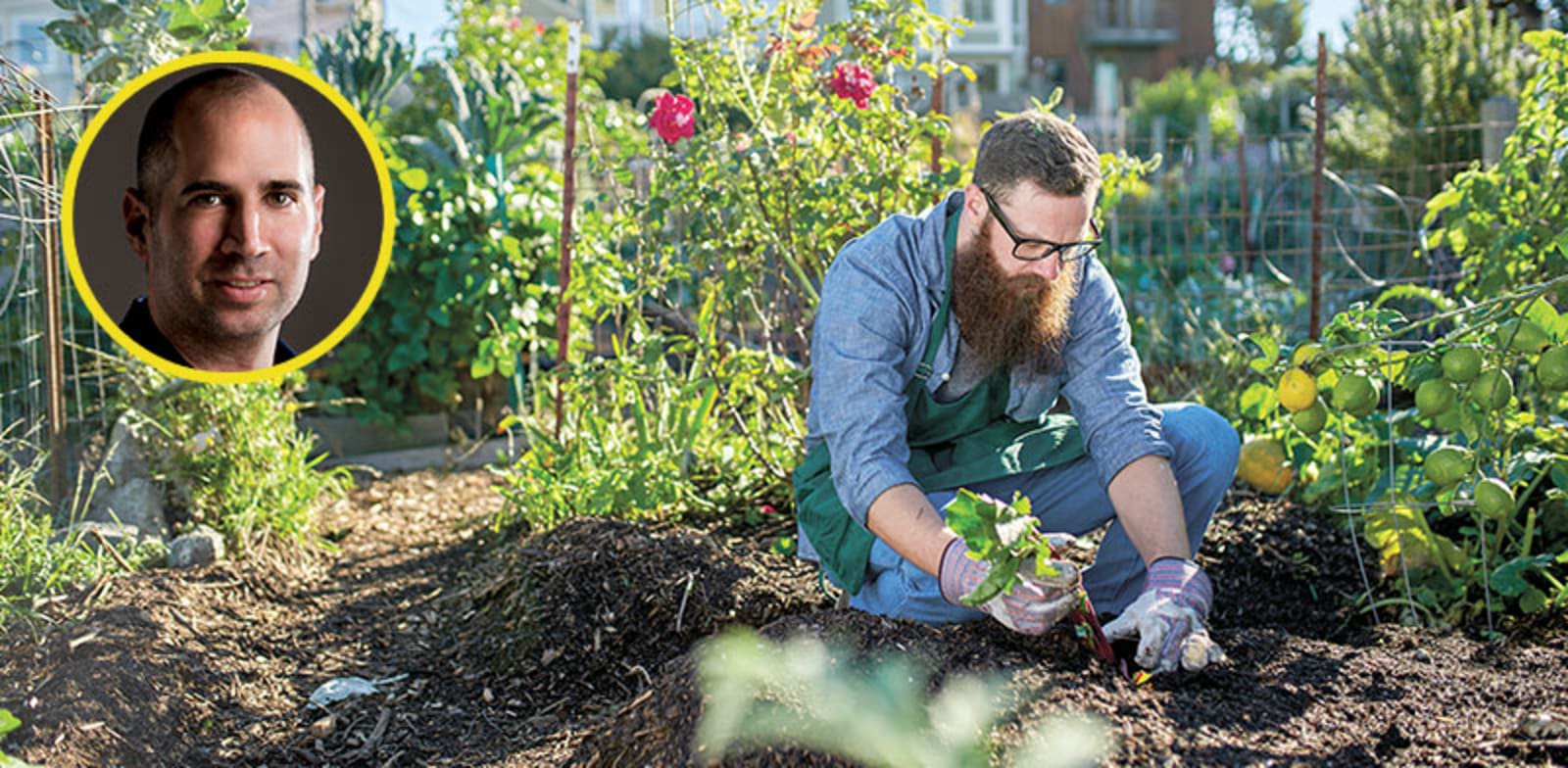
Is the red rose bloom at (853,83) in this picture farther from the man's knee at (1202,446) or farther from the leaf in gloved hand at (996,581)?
the leaf in gloved hand at (996,581)

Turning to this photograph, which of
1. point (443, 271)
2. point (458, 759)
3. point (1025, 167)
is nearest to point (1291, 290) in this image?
point (443, 271)

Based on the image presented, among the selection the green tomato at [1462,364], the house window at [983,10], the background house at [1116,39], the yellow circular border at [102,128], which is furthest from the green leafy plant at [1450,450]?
the background house at [1116,39]

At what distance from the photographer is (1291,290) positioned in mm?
5922

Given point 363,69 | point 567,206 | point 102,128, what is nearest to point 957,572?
point 102,128

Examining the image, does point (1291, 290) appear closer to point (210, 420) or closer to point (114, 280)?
point (210, 420)

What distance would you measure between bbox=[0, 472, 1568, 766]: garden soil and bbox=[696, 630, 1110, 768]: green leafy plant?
0.03 metres

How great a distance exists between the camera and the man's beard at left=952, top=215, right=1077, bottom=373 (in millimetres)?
2459

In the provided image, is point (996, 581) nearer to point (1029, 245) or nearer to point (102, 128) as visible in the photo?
point (1029, 245)

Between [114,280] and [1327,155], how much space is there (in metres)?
8.48

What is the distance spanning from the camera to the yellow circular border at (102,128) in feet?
9.01

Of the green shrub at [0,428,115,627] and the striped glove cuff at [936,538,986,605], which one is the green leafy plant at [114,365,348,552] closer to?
the green shrub at [0,428,115,627]

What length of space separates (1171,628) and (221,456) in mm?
2837

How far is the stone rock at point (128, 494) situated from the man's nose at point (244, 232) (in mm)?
1309

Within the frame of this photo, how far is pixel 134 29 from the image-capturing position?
3672 mm
